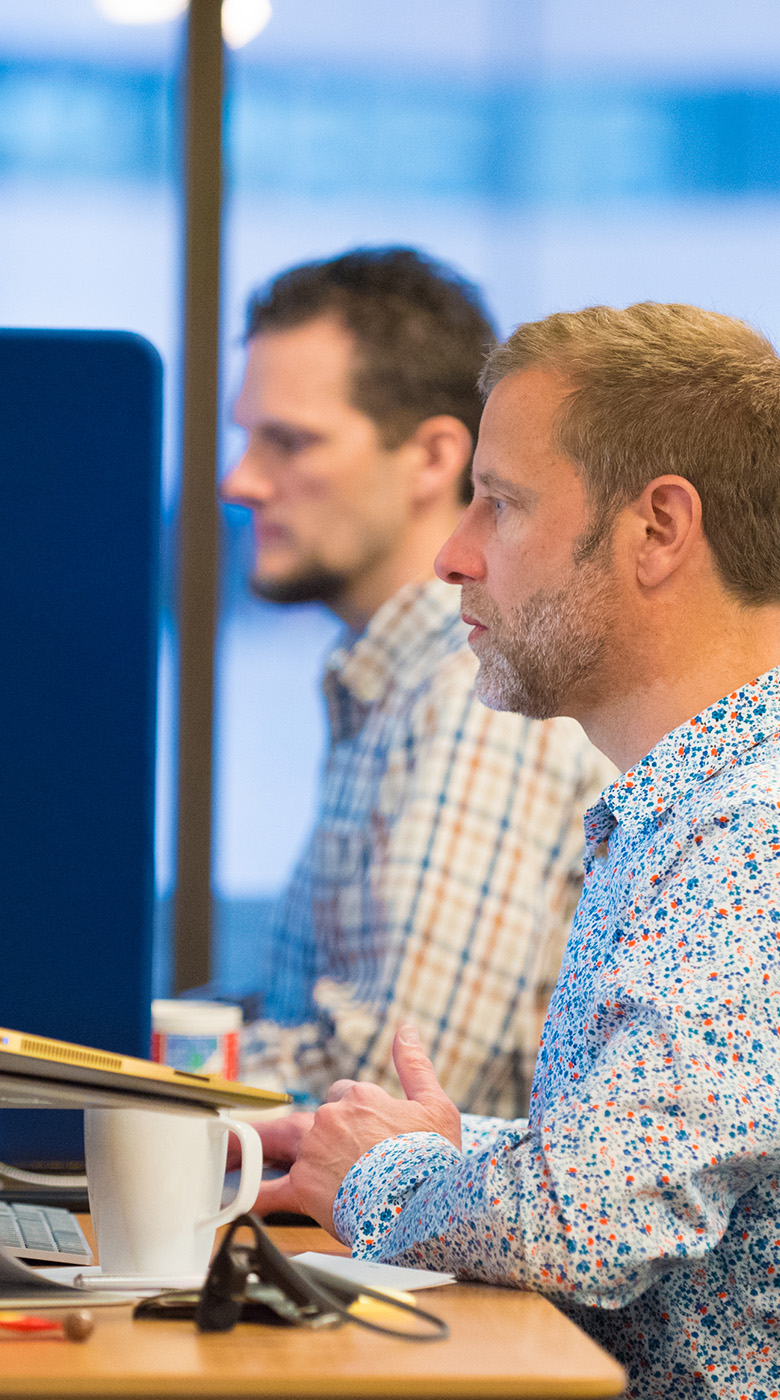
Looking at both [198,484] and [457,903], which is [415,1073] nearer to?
[457,903]

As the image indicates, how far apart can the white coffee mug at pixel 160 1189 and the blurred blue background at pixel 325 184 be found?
5.98 ft

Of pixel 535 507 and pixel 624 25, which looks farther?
pixel 624 25

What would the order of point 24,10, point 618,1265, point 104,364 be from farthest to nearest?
1. point 24,10
2. point 104,364
3. point 618,1265

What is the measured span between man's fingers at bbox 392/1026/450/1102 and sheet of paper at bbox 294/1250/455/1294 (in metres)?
0.20

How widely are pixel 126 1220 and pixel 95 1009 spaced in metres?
0.30

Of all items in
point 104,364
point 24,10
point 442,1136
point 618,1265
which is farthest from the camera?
point 24,10

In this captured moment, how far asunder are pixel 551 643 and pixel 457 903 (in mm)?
712

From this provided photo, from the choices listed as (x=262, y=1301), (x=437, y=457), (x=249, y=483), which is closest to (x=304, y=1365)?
(x=262, y=1301)

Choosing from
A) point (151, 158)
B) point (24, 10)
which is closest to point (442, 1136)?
point (151, 158)

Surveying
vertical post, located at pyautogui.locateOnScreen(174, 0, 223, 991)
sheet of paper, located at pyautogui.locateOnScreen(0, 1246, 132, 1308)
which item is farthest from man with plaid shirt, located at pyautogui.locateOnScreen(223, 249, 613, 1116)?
sheet of paper, located at pyautogui.locateOnScreen(0, 1246, 132, 1308)

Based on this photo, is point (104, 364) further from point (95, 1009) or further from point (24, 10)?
point (24, 10)

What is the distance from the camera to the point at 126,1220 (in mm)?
740

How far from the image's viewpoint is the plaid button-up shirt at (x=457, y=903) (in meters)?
1.73

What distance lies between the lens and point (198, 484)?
2.61 meters
